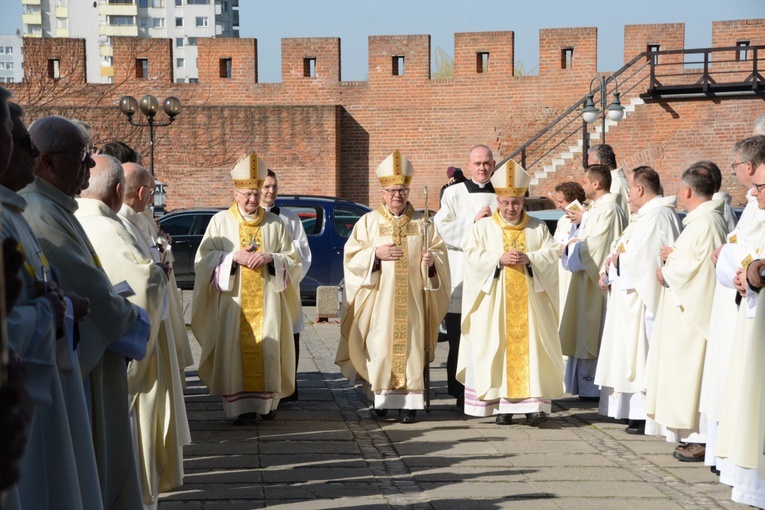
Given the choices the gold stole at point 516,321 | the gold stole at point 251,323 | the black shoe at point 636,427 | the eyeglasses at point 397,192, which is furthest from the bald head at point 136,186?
the black shoe at point 636,427

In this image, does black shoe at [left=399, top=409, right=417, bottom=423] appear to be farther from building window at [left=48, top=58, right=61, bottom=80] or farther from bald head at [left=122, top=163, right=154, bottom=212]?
building window at [left=48, top=58, right=61, bottom=80]

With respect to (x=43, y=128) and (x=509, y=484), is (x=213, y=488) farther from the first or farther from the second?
(x=43, y=128)

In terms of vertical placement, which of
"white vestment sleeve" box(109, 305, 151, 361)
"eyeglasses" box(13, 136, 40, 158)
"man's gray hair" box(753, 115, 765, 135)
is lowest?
"white vestment sleeve" box(109, 305, 151, 361)

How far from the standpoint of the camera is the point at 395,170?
809 cm

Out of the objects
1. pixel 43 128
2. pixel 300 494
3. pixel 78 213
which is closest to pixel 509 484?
pixel 300 494

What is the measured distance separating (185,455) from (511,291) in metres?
2.69

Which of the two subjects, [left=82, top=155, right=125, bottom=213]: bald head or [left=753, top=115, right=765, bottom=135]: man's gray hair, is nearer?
[left=82, top=155, right=125, bottom=213]: bald head

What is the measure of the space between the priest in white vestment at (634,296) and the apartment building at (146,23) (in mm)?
88482

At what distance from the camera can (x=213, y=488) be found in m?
5.80

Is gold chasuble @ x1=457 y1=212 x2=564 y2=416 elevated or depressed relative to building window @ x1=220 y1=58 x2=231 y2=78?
depressed

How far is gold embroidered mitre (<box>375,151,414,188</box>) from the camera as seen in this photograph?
803 cm

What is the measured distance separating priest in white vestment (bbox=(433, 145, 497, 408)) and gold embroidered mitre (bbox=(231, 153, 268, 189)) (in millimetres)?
1705

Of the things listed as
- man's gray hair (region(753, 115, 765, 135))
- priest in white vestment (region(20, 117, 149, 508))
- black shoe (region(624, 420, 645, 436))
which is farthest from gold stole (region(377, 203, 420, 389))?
priest in white vestment (region(20, 117, 149, 508))

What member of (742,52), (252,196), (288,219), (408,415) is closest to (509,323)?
(408,415)
